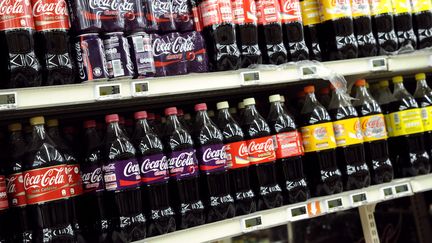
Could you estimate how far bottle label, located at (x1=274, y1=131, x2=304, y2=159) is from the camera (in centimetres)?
231

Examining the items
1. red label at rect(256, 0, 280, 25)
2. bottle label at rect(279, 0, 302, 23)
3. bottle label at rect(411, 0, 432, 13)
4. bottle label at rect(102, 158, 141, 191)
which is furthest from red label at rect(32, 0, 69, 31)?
bottle label at rect(411, 0, 432, 13)

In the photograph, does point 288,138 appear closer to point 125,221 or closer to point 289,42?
point 289,42

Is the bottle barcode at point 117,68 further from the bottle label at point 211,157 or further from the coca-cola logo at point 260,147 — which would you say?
the coca-cola logo at point 260,147

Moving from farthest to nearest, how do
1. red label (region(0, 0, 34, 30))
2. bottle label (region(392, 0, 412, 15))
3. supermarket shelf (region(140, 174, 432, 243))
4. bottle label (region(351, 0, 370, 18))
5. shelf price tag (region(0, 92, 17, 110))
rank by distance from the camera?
bottle label (region(392, 0, 412, 15)), bottle label (region(351, 0, 370, 18)), supermarket shelf (region(140, 174, 432, 243)), red label (region(0, 0, 34, 30)), shelf price tag (region(0, 92, 17, 110))

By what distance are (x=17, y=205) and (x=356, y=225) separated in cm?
244

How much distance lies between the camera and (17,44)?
1.77 m

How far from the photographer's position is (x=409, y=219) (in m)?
3.65

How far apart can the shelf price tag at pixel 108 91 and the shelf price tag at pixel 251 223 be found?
681mm

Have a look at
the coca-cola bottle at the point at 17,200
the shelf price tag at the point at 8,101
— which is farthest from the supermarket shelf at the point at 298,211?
the shelf price tag at the point at 8,101

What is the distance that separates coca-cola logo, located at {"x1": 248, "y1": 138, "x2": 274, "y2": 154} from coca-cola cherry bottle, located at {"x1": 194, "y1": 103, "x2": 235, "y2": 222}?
135mm

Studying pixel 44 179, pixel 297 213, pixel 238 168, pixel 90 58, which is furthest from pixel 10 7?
pixel 297 213

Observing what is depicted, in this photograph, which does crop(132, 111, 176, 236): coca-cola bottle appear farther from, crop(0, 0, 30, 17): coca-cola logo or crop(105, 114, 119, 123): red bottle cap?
crop(0, 0, 30, 17): coca-cola logo

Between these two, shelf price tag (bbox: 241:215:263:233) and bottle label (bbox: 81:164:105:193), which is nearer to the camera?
bottle label (bbox: 81:164:105:193)

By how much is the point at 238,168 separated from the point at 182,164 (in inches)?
10.4
